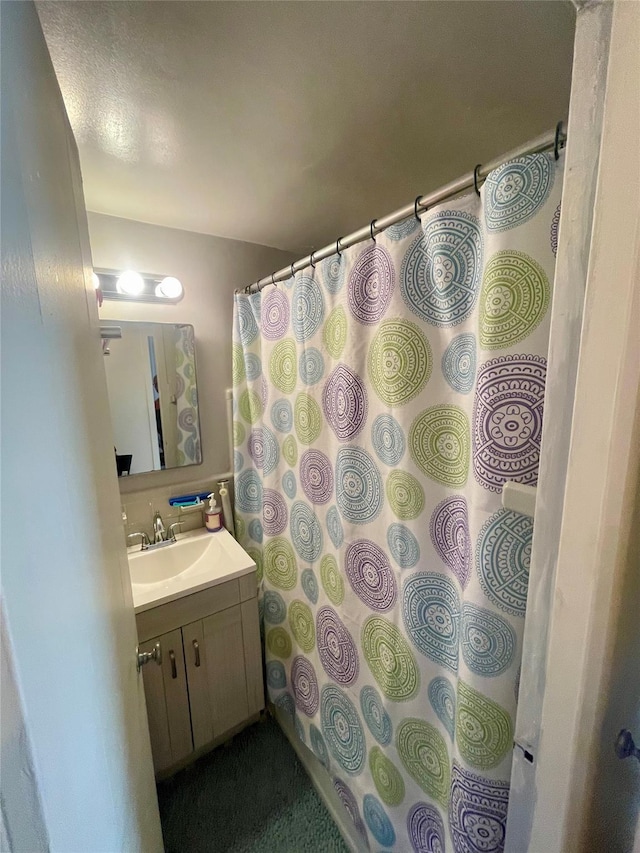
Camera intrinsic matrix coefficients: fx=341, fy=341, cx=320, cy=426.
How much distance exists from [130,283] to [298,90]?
952mm

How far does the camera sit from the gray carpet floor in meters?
1.16

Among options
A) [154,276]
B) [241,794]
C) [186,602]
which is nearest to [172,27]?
[154,276]

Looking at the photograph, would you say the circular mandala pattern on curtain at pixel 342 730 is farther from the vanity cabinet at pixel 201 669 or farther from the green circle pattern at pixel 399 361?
the green circle pattern at pixel 399 361

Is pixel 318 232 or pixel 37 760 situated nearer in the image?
pixel 37 760

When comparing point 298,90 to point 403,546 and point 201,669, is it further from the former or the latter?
point 201,669

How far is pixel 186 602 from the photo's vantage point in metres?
1.23

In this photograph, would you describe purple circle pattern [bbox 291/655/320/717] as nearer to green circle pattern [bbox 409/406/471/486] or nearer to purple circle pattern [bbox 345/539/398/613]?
purple circle pattern [bbox 345/539/398/613]

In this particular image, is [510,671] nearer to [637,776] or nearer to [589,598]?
[637,776]

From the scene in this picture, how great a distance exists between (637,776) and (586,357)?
1.79ft

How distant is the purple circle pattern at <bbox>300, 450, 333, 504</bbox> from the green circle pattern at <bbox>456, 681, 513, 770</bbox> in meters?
0.60

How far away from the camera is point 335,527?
1.11 metres

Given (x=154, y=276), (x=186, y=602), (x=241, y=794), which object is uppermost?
(x=154, y=276)

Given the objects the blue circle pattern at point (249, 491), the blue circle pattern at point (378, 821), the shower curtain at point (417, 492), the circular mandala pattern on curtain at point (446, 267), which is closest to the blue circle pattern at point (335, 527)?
the shower curtain at point (417, 492)

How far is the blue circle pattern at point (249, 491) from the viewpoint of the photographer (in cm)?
160
